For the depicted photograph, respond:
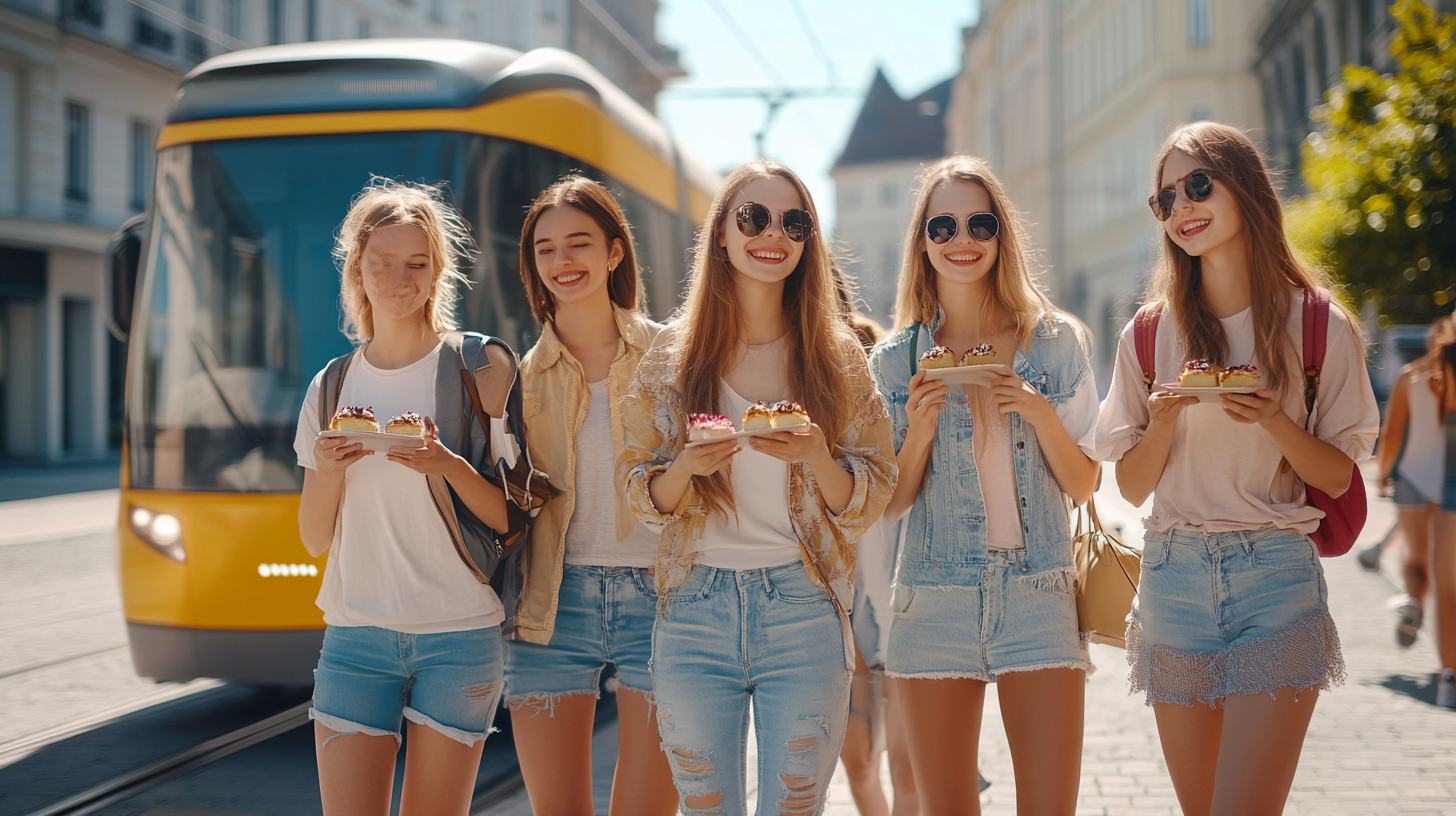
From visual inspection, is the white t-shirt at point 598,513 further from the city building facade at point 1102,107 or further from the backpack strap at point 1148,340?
the city building facade at point 1102,107

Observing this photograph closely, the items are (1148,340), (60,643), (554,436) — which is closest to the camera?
(1148,340)

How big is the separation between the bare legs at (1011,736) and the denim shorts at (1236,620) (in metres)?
0.23

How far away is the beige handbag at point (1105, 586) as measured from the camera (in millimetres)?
3164

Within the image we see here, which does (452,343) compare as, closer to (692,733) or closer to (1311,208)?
(692,733)

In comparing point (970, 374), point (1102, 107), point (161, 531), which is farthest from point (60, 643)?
point (1102, 107)

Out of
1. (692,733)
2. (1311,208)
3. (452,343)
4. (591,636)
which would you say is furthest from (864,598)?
(1311,208)

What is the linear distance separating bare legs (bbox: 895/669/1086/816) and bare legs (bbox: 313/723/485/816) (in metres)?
1.11

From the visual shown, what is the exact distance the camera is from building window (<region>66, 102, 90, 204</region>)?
26062mm

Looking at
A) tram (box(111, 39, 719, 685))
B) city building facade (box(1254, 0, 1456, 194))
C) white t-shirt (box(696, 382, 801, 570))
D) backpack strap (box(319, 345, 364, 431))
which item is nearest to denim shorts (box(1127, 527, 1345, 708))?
white t-shirt (box(696, 382, 801, 570))

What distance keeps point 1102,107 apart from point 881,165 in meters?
46.8

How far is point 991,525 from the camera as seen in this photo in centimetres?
316

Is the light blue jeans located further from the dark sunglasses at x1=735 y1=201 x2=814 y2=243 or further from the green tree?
the green tree

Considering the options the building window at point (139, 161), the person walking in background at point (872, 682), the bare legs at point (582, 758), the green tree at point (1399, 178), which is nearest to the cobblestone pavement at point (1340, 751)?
the person walking in background at point (872, 682)

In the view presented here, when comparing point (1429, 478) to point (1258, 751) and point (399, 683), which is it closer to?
point (1258, 751)
